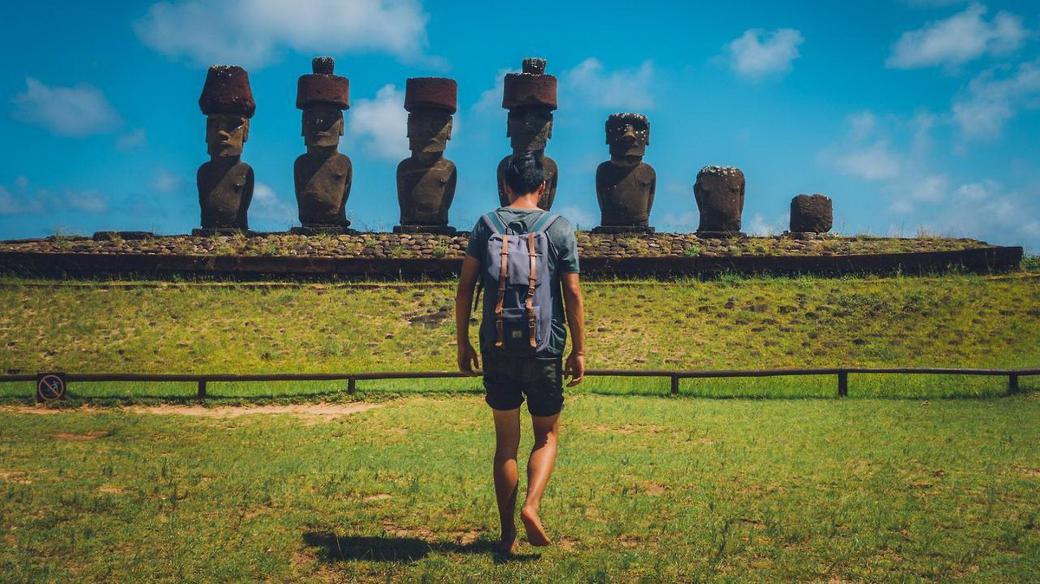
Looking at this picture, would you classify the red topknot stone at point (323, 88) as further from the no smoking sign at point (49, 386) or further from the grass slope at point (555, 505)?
the grass slope at point (555, 505)

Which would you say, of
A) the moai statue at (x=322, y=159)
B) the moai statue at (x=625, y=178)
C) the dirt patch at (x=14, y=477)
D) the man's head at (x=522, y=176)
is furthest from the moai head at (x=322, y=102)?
the man's head at (x=522, y=176)

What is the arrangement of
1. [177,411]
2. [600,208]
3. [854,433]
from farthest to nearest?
[600,208]
[177,411]
[854,433]

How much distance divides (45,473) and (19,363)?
11355mm

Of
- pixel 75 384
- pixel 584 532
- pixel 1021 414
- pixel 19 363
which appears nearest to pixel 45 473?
pixel 584 532

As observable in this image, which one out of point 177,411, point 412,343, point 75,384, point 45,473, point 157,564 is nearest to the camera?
point 157,564

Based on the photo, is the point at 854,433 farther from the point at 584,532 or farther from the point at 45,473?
the point at 45,473

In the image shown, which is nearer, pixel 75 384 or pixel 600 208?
pixel 75 384

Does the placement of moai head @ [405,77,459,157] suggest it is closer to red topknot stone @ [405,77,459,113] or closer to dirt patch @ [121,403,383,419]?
red topknot stone @ [405,77,459,113]

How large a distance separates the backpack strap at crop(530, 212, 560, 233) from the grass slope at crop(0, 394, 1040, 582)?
1.70 meters

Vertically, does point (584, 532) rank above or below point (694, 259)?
below

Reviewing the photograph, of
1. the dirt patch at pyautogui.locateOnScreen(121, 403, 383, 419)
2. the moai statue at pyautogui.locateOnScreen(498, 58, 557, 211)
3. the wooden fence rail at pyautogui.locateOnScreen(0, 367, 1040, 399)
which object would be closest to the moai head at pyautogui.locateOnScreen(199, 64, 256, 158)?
the moai statue at pyautogui.locateOnScreen(498, 58, 557, 211)

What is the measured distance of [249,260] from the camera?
2411 cm

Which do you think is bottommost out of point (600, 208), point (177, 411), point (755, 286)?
point (177, 411)

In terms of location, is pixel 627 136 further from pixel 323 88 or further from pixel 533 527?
pixel 533 527
